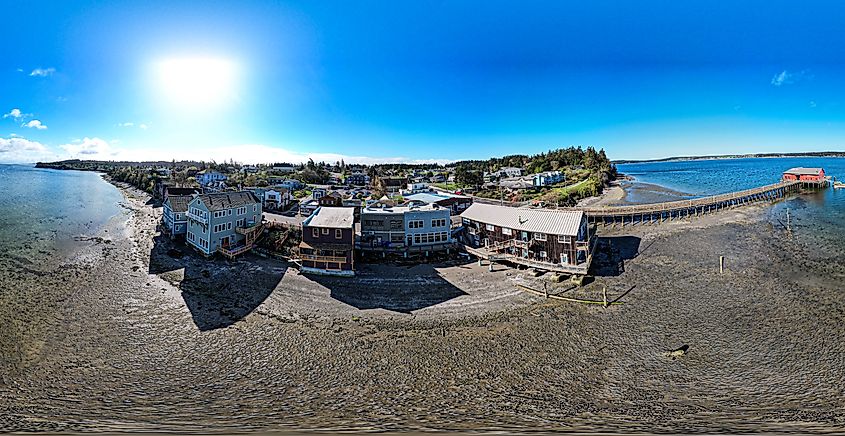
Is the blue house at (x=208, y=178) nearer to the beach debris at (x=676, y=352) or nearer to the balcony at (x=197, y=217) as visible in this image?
the balcony at (x=197, y=217)

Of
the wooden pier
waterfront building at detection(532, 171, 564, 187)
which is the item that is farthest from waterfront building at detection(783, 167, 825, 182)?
waterfront building at detection(532, 171, 564, 187)

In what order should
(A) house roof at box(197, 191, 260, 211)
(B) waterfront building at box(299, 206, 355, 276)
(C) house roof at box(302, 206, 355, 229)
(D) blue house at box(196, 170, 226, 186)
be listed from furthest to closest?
(D) blue house at box(196, 170, 226, 186), (A) house roof at box(197, 191, 260, 211), (C) house roof at box(302, 206, 355, 229), (B) waterfront building at box(299, 206, 355, 276)

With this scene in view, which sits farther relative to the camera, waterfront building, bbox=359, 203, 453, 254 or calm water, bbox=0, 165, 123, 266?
calm water, bbox=0, 165, 123, 266

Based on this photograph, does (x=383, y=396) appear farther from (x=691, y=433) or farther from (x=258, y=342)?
(x=691, y=433)

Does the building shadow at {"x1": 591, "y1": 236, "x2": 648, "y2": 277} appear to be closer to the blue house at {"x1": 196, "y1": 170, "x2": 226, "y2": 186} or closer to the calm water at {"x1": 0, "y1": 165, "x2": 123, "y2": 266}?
the calm water at {"x1": 0, "y1": 165, "x2": 123, "y2": 266}

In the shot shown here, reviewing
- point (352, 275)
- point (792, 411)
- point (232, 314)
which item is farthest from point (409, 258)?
point (792, 411)

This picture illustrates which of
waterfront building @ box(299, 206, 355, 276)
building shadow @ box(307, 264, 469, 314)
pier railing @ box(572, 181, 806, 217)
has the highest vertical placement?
pier railing @ box(572, 181, 806, 217)
